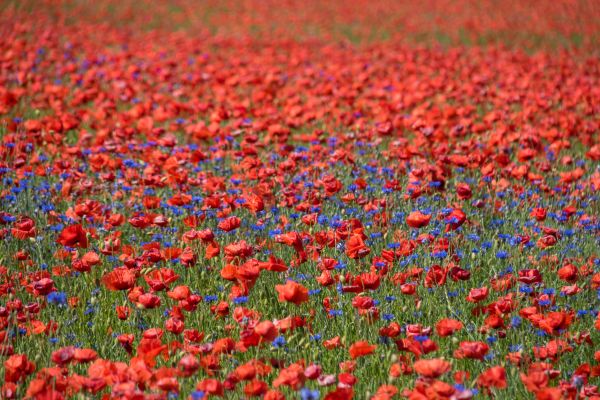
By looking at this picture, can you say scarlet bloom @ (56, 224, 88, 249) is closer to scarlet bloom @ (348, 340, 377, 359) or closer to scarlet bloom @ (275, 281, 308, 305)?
scarlet bloom @ (275, 281, 308, 305)

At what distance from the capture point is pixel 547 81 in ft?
28.0

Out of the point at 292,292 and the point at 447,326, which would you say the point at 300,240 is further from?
the point at 447,326

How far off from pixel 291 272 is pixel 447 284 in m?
0.78

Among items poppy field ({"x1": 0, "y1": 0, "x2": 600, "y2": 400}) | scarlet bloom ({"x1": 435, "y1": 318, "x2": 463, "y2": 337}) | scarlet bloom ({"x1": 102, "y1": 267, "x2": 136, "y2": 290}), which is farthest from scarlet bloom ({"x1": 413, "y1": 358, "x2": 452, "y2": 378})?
scarlet bloom ({"x1": 102, "y1": 267, "x2": 136, "y2": 290})

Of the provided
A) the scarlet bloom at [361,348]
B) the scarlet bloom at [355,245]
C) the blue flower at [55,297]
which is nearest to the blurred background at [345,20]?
the blue flower at [55,297]

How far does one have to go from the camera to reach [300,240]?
3.54 meters

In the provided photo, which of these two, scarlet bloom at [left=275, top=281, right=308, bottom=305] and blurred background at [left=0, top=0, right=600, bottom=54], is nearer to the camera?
scarlet bloom at [left=275, top=281, right=308, bottom=305]

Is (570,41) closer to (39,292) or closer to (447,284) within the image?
(447,284)

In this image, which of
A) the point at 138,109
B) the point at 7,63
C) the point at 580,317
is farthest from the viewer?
the point at 7,63

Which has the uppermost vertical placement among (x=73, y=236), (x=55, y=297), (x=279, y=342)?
(x=73, y=236)

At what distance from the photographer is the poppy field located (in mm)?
2852

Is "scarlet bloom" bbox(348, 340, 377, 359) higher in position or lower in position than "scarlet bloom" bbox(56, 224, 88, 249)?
lower

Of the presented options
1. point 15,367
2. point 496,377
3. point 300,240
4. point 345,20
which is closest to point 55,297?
point 15,367

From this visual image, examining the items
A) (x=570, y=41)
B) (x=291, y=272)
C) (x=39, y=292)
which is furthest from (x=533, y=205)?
(x=570, y=41)
